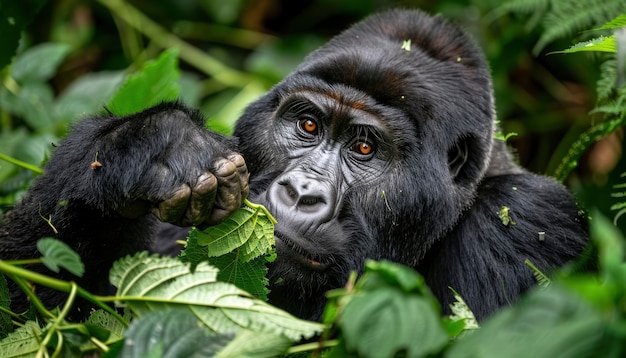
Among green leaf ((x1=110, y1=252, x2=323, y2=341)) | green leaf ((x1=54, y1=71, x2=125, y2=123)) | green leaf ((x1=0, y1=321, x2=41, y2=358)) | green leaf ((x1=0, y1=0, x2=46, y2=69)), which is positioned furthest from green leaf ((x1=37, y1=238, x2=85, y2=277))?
green leaf ((x1=54, y1=71, x2=125, y2=123))

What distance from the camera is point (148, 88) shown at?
3.66 meters

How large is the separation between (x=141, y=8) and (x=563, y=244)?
4591 mm

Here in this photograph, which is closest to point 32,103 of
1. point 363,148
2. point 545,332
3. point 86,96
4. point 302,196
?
→ point 86,96

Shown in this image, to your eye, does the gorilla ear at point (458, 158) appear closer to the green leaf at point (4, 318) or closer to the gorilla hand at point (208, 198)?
the gorilla hand at point (208, 198)

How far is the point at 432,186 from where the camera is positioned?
9.37ft

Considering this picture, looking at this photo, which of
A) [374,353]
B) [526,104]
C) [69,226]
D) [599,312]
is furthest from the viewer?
[526,104]

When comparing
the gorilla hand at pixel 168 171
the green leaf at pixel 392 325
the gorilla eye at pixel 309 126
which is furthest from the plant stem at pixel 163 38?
the green leaf at pixel 392 325

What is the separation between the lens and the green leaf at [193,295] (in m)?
1.82

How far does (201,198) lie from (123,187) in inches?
10.2

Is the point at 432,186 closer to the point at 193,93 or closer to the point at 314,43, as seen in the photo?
the point at 193,93

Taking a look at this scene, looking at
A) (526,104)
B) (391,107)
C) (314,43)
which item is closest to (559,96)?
(526,104)

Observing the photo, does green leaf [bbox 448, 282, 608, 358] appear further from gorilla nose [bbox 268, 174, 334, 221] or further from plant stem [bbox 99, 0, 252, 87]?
plant stem [bbox 99, 0, 252, 87]

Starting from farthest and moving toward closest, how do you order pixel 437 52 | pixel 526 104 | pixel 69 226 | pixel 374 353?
pixel 526 104
pixel 437 52
pixel 69 226
pixel 374 353

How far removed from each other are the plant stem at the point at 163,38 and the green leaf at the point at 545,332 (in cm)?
491
